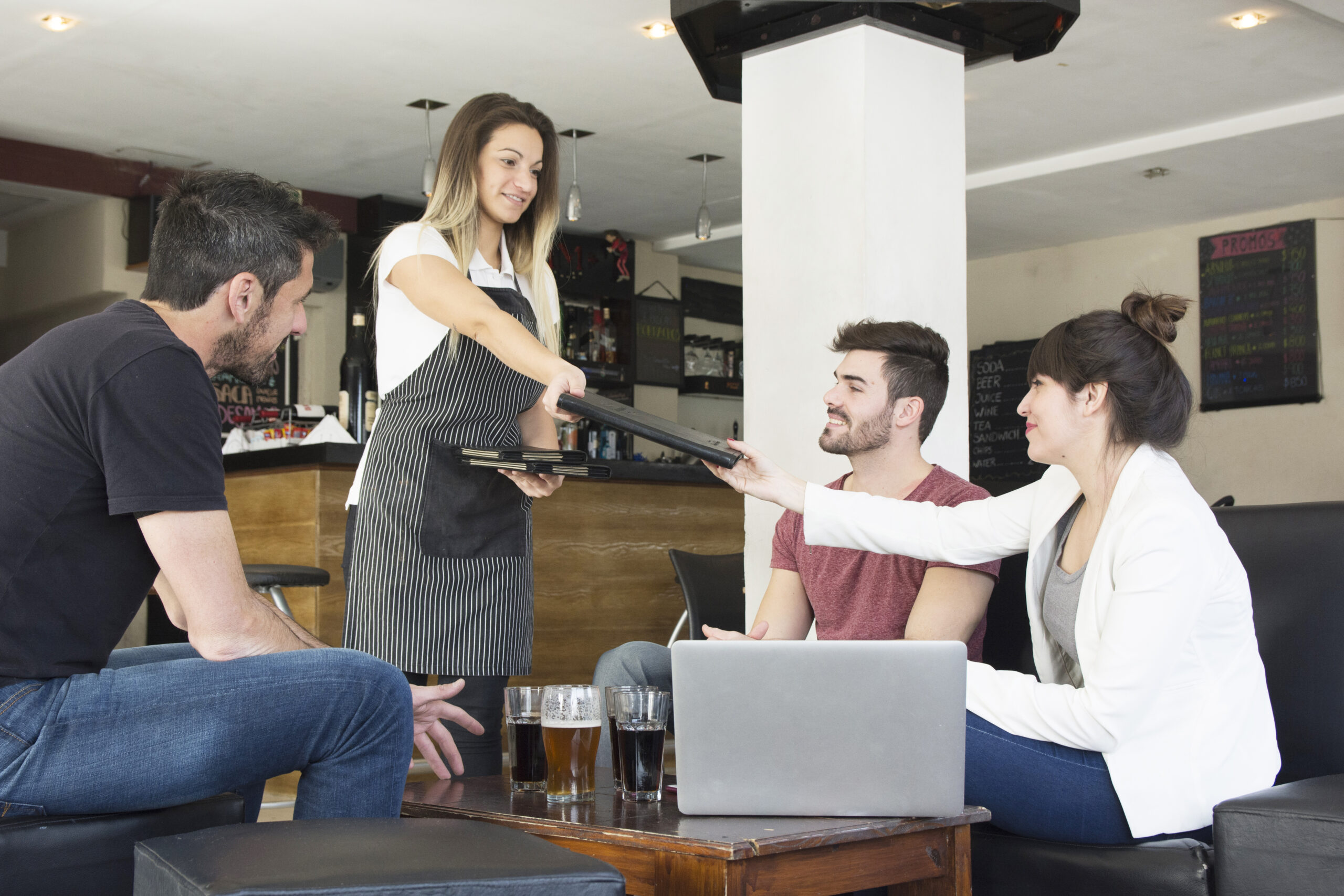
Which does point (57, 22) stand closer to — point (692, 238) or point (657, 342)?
point (692, 238)

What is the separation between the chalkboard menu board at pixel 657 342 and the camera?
301 inches

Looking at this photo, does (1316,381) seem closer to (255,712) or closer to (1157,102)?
(1157,102)

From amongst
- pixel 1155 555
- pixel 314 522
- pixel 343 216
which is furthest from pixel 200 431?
pixel 343 216

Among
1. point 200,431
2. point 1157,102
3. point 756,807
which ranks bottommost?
point 756,807

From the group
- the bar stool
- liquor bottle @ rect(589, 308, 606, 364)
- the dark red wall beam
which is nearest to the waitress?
the bar stool

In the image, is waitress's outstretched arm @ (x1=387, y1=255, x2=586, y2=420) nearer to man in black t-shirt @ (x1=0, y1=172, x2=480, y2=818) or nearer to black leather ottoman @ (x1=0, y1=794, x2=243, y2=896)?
man in black t-shirt @ (x1=0, y1=172, x2=480, y2=818)

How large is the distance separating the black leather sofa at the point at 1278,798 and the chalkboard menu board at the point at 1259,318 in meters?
5.17

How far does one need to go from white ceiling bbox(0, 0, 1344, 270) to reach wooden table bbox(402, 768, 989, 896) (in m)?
2.80

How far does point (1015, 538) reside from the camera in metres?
1.98

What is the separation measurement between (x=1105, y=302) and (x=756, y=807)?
6.56m

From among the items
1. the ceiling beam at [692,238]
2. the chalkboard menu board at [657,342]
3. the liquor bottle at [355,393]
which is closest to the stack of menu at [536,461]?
the liquor bottle at [355,393]

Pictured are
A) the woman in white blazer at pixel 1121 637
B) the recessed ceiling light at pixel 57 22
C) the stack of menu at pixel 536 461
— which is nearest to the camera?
the woman in white blazer at pixel 1121 637

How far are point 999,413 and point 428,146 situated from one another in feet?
12.7

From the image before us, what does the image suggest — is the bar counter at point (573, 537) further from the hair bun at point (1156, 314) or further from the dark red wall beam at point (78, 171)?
the dark red wall beam at point (78, 171)
